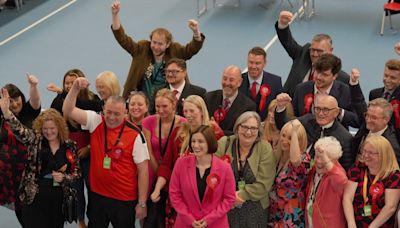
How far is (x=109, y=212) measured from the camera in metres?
6.67

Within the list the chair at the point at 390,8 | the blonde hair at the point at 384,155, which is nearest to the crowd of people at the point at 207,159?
the blonde hair at the point at 384,155

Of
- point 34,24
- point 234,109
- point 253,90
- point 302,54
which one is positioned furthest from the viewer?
point 34,24

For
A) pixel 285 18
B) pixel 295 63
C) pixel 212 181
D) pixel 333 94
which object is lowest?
pixel 212 181

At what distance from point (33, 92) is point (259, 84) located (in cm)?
235

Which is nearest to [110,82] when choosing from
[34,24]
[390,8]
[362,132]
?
→ [362,132]

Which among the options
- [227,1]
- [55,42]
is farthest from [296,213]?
[227,1]

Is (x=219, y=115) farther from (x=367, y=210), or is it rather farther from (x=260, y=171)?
(x=367, y=210)

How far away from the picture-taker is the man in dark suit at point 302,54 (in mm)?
7785

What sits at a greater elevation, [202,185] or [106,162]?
[106,162]

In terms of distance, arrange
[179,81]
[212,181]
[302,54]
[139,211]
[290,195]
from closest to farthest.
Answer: [212,181] → [290,195] → [139,211] → [179,81] → [302,54]

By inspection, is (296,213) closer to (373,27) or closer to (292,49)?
(292,49)

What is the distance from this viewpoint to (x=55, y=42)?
13.4 m

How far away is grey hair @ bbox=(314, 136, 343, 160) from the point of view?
19.9ft

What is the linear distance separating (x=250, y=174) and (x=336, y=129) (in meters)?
0.92
